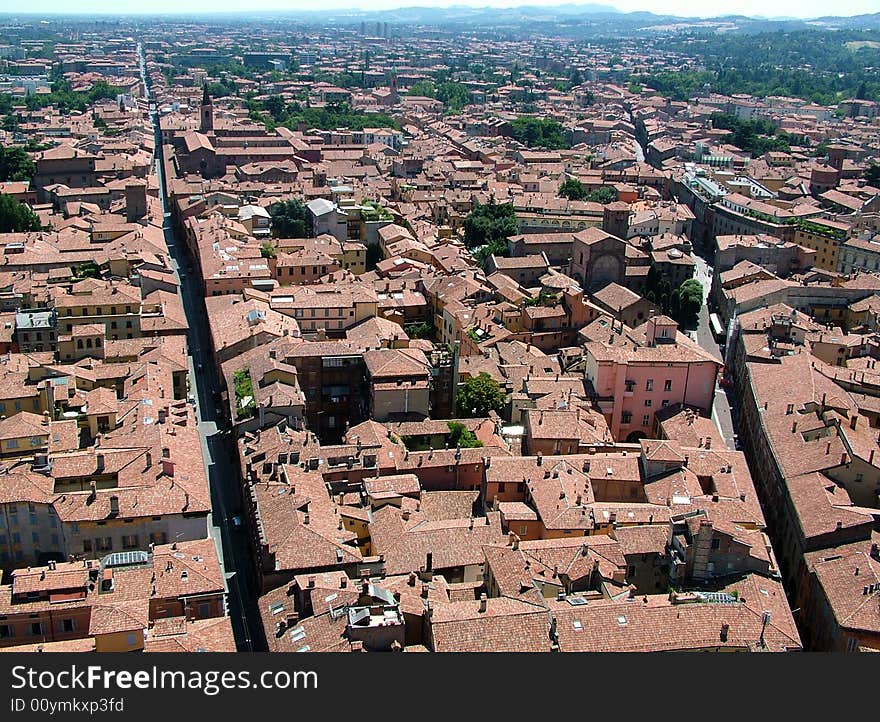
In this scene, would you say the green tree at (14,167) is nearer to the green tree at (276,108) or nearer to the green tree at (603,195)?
the green tree at (603,195)

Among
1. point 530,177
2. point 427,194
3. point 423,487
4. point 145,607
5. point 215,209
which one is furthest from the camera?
point 530,177

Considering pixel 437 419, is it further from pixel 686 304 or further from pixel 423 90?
pixel 423 90

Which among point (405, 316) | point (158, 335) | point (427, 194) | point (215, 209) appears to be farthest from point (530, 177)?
point (158, 335)

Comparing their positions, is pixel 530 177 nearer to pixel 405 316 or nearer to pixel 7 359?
pixel 405 316

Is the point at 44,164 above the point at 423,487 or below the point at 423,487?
above

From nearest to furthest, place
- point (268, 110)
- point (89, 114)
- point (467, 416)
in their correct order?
point (467, 416), point (89, 114), point (268, 110)

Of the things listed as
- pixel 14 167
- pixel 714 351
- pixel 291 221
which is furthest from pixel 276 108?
pixel 714 351
